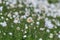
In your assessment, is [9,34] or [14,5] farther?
[14,5]

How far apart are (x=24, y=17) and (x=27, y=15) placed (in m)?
0.27

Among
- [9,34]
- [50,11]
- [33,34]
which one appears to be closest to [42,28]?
[33,34]

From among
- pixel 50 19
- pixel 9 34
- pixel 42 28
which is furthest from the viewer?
pixel 50 19

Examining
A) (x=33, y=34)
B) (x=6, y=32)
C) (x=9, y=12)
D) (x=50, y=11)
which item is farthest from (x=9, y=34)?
(x=50, y=11)

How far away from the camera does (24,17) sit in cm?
1141

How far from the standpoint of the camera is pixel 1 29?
10.3 metres

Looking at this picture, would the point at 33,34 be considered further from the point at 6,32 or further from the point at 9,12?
the point at 9,12

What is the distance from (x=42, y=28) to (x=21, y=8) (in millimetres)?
1883

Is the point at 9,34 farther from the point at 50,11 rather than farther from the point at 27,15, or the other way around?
the point at 50,11

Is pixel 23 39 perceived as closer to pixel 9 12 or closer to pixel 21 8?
pixel 9 12

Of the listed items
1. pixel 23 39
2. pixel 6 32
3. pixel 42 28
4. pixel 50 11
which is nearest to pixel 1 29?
pixel 6 32

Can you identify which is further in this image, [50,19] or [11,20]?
[50,19]

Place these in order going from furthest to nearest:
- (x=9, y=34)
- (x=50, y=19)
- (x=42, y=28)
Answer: (x=50, y=19) < (x=42, y=28) < (x=9, y=34)

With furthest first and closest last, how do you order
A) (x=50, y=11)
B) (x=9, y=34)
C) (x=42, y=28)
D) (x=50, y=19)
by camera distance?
(x=50, y=11)
(x=50, y=19)
(x=42, y=28)
(x=9, y=34)
